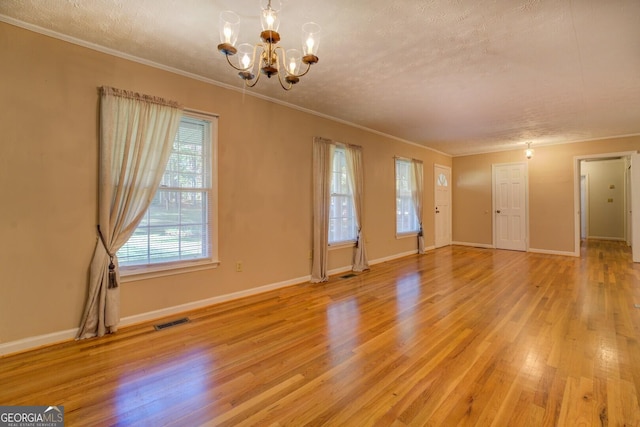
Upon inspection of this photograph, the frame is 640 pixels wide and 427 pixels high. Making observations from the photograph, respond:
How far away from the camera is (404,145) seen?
21.4 ft

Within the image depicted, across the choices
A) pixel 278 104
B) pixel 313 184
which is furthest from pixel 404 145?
pixel 278 104

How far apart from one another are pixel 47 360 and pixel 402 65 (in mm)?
4067

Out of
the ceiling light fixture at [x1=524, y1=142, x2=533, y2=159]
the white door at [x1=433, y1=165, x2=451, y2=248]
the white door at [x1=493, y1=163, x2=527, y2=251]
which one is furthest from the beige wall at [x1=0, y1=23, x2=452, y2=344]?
the white door at [x1=493, y1=163, x2=527, y2=251]

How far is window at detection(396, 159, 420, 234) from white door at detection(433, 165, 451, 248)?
4.07 ft

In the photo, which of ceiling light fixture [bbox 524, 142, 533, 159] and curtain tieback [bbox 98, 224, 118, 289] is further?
ceiling light fixture [bbox 524, 142, 533, 159]

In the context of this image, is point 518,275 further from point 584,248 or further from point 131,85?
point 131,85

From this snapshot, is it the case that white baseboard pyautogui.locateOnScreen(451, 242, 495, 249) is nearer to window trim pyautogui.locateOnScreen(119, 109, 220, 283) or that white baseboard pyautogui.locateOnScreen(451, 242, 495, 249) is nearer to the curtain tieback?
window trim pyautogui.locateOnScreen(119, 109, 220, 283)

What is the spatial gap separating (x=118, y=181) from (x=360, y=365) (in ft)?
8.96

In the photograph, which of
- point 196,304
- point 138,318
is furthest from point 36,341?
point 196,304

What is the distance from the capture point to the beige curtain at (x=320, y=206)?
4.50 m

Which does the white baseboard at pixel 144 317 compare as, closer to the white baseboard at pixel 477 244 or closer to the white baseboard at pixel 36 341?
the white baseboard at pixel 36 341

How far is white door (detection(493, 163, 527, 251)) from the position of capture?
7.13 meters

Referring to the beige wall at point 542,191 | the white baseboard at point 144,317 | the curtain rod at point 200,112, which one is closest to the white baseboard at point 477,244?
the beige wall at point 542,191

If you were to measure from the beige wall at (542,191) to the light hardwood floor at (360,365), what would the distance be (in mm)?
3393
